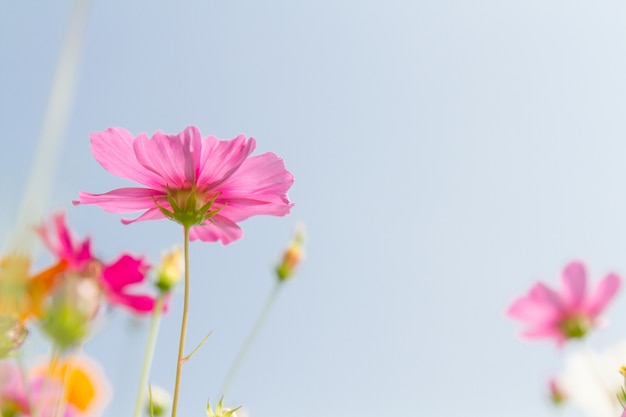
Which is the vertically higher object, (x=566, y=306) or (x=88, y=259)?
(x=566, y=306)

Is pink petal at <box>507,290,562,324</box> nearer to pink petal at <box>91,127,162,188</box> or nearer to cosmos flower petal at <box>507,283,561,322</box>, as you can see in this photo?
cosmos flower petal at <box>507,283,561,322</box>

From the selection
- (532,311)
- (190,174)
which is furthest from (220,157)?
(532,311)

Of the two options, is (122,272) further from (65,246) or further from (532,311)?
(532,311)

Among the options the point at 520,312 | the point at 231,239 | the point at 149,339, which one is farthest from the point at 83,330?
the point at 520,312

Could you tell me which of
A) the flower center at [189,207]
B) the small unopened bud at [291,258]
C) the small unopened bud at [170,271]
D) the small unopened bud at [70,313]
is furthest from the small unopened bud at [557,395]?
the small unopened bud at [70,313]

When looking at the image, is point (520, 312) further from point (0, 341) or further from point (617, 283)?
point (0, 341)

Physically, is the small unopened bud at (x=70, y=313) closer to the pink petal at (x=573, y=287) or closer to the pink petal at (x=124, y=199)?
the pink petal at (x=124, y=199)

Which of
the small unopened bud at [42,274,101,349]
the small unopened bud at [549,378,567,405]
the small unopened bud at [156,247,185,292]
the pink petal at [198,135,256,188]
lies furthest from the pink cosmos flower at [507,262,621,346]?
the small unopened bud at [42,274,101,349]
